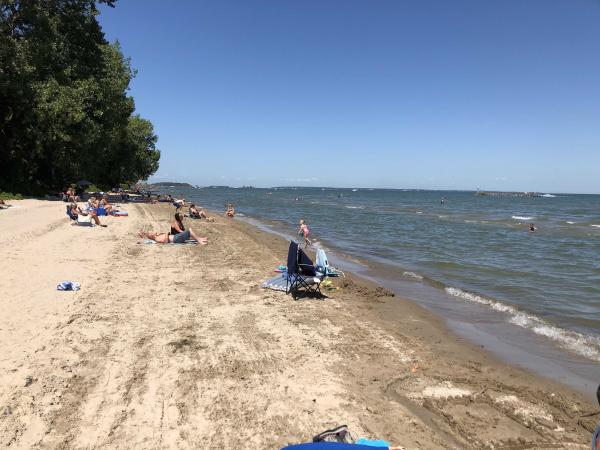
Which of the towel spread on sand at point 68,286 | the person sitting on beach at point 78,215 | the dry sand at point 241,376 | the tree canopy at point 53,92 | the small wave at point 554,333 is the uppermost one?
the tree canopy at point 53,92

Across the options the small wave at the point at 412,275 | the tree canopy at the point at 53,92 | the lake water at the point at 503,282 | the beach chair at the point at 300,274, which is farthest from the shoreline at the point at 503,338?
the tree canopy at the point at 53,92

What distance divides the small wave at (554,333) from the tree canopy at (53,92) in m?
27.1

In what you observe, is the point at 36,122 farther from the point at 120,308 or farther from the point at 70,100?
the point at 120,308

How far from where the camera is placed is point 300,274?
28.0ft

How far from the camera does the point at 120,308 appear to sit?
6918 mm

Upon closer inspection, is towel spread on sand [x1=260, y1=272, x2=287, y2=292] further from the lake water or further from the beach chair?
the lake water

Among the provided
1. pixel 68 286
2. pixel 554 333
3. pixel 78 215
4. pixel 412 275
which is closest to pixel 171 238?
pixel 78 215

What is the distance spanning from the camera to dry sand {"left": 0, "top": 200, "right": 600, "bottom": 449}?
3820mm

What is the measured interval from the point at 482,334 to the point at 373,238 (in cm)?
1480

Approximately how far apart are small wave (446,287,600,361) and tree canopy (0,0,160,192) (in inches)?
1069

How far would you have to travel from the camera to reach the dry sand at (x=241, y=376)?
3.82 m

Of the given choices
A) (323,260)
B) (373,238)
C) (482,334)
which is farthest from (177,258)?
(373,238)

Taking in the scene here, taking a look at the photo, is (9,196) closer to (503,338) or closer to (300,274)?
(300,274)

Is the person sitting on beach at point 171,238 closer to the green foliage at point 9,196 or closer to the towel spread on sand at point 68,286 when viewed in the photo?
the towel spread on sand at point 68,286
